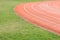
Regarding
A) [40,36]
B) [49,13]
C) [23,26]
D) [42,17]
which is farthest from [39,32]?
[49,13]

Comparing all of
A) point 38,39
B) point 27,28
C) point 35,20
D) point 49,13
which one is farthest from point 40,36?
point 49,13

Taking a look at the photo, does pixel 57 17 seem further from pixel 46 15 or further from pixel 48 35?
pixel 48 35

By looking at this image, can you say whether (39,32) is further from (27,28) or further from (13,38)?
(13,38)

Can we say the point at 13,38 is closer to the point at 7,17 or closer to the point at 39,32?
the point at 39,32

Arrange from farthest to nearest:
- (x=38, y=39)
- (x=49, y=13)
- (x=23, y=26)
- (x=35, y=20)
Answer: (x=49, y=13) → (x=35, y=20) → (x=23, y=26) → (x=38, y=39)

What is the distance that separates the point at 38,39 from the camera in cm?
389

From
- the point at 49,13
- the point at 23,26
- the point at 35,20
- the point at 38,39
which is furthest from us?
the point at 49,13

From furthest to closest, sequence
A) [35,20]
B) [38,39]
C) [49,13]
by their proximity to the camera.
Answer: [49,13] → [35,20] → [38,39]

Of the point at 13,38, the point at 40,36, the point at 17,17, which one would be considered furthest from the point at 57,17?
the point at 13,38

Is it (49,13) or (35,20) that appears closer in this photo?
(35,20)

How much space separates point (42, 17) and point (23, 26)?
1.12m

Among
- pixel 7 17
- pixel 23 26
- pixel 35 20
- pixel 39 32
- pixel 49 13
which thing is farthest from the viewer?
pixel 49 13

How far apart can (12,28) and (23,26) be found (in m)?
0.33

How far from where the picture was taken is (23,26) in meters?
4.71
